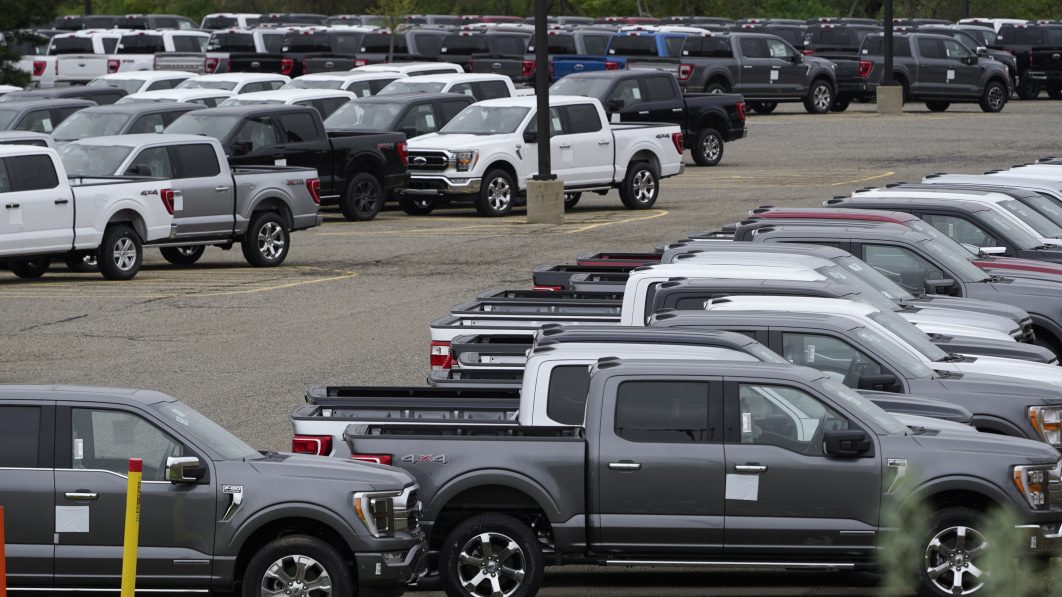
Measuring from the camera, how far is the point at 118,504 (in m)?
8.59

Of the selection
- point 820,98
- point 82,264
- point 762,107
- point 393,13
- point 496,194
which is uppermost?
point 393,13

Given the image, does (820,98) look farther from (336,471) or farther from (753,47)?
(336,471)

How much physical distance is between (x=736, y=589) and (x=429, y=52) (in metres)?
41.9

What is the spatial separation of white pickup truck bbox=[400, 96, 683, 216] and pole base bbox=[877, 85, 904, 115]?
1809 cm

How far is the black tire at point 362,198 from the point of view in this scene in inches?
1143

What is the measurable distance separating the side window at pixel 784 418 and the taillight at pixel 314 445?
229 cm

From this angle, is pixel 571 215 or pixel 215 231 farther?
pixel 571 215

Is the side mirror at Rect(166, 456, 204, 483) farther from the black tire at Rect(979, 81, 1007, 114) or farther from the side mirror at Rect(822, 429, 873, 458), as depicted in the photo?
the black tire at Rect(979, 81, 1007, 114)

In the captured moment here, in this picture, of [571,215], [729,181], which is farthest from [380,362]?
[729,181]

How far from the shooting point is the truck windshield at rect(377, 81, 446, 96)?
3462cm

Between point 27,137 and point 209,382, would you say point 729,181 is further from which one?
point 209,382

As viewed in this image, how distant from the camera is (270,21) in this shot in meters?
65.8

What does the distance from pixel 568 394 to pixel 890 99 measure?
3929cm

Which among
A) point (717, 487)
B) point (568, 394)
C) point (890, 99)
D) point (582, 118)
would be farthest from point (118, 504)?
point (890, 99)
